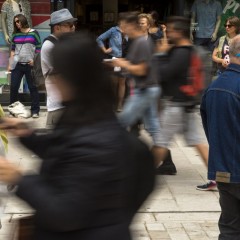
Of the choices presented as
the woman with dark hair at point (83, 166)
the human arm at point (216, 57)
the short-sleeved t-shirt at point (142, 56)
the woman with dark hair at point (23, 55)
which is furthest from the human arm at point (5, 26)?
the woman with dark hair at point (83, 166)

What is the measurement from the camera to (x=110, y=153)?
7.77ft

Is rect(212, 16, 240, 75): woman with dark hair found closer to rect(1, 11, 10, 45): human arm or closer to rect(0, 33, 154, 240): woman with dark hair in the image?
rect(1, 11, 10, 45): human arm

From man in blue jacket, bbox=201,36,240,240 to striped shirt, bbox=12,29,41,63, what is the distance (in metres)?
7.00

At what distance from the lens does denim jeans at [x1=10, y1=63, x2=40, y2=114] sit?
11305 mm

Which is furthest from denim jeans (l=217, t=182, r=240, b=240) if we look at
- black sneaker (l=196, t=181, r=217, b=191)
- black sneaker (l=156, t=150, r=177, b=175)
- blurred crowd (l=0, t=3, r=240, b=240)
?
black sneaker (l=156, t=150, r=177, b=175)

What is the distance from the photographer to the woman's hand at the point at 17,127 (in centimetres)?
282

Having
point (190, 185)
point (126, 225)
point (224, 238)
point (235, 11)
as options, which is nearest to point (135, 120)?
point (190, 185)

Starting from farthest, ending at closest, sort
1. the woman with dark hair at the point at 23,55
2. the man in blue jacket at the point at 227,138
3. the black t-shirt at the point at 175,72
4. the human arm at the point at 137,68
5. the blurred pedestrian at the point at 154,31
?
the woman with dark hair at the point at 23,55, the blurred pedestrian at the point at 154,31, the human arm at the point at 137,68, the black t-shirt at the point at 175,72, the man in blue jacket at the point at 227,138

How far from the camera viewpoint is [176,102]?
6566 millimetres

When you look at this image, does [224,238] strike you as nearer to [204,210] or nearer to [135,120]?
[204,210]

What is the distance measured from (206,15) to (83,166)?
1094 centimetres

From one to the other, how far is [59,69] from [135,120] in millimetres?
4465

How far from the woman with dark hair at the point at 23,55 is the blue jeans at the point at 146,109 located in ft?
14.9

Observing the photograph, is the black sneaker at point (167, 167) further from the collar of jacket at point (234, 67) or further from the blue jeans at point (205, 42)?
the blue jeans at point (205, 42)
